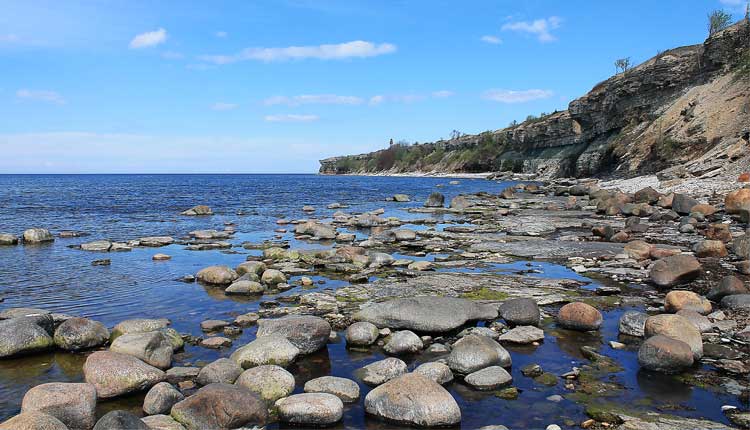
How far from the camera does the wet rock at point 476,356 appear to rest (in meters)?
8.20

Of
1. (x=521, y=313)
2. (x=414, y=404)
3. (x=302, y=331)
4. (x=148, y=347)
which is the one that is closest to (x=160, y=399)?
(x=148, y=347)

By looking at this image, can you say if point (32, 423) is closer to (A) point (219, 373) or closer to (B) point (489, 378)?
(A) point (219, 373)

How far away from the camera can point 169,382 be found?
26.1 feet

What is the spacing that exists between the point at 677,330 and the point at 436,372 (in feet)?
14.6

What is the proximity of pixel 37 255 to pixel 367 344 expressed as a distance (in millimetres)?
16537

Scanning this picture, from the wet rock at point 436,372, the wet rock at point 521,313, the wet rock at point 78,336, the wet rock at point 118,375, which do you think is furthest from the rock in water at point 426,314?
the wet rock at point 78,336

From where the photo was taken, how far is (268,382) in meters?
7.46

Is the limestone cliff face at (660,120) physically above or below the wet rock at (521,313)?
above

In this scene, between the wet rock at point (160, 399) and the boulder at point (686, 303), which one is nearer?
the wet rock at point (160, 399)

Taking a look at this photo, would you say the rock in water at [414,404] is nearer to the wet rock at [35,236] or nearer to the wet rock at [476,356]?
the wet rock at [476,356]

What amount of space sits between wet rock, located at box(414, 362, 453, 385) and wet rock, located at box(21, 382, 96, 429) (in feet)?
15.0

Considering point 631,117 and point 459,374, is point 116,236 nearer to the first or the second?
point 459,374

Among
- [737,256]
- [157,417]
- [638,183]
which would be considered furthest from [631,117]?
[157,417]

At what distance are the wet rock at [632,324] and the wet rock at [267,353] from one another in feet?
20.9
